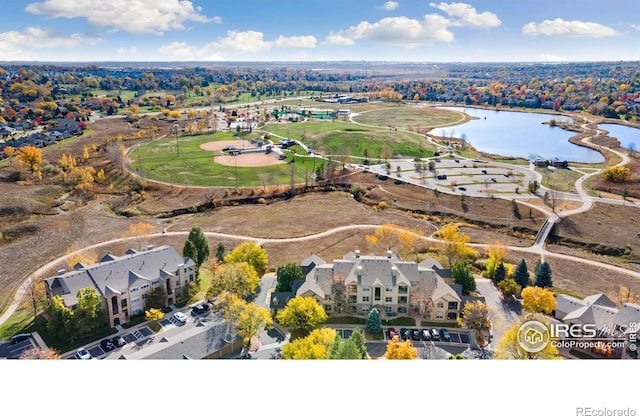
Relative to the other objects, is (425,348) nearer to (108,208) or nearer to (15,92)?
(108,208)

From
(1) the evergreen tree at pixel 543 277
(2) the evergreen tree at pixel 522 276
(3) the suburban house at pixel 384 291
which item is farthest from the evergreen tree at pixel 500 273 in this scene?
(3) the suburban house at pixel 384 291

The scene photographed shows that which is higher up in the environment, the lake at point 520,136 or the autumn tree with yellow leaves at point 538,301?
the lake at point 520,136

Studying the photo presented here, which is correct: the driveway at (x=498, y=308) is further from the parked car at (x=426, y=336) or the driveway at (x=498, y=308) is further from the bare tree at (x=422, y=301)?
the bare tree at (x=422, y=301)

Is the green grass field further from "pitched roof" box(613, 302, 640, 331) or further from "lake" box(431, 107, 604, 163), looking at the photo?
"pitched roof" box(613, 302, 640, 331)

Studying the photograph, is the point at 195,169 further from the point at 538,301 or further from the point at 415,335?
the point at 538,301

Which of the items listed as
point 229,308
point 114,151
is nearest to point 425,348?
point 229,308
